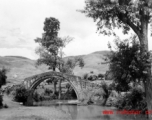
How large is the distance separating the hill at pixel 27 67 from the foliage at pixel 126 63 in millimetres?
54022

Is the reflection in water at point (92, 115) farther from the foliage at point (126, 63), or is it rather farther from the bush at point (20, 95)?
the bush at point (20, 95)

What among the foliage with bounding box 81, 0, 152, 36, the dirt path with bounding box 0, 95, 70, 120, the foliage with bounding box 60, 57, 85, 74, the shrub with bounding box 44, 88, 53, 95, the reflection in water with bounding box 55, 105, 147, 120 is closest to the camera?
the foliage with bounding box 81, 0, 152, 36

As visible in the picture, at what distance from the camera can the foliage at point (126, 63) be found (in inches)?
723

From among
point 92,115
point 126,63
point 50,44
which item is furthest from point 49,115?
point 50,44

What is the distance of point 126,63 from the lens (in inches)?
754

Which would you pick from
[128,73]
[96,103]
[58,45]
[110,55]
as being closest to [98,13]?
[110,55]

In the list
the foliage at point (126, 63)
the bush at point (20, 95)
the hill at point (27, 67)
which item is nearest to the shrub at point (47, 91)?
the bush at point (20, 95)

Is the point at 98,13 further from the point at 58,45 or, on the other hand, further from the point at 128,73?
the point at 58,45

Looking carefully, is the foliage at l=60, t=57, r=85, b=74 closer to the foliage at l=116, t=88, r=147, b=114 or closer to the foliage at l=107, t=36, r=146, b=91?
the foliage at l=116, t=88, r=147, b=114

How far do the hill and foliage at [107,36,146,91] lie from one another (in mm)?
54022

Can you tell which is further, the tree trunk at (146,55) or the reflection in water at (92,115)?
the reflection in water at (92,115)

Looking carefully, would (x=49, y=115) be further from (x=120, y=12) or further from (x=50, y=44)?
(x=50, y=44)

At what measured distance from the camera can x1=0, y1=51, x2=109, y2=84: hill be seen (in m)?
89.7

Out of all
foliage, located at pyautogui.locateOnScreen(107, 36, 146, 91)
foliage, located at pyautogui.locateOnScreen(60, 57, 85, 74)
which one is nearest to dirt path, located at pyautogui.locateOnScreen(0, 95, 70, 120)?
foliage, located at pyautogui.locateOnScreen(107, 36, 146, 91)
